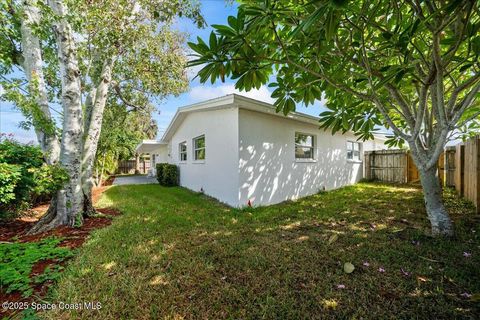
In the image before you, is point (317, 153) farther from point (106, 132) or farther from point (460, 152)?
point (106, 132)

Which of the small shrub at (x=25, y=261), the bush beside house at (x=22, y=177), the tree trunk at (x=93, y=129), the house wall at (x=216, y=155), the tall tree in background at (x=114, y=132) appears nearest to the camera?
the small shrub at (x=25, y=261)

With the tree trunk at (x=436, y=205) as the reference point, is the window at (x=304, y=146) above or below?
above

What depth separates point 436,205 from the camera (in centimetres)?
352

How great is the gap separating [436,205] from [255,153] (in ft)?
14.0

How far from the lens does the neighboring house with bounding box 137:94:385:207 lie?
6297 mm

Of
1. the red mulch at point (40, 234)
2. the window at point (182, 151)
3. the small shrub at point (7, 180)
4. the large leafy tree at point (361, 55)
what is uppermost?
the large leafy tree at point (361, 55)

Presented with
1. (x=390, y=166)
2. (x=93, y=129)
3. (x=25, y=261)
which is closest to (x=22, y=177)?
(x=93, y=129)

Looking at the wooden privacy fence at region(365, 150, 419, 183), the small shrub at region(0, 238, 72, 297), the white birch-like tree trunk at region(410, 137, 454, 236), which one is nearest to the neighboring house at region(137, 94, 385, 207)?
the wooden privacy fence at region(365, 150, 419, 183)

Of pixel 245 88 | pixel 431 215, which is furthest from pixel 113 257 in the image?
pixel 431 215

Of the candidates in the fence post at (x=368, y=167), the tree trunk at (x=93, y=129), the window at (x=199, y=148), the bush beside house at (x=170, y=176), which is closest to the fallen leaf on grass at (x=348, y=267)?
the tree trunk at (x=93, y=129)

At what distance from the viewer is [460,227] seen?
12.7 ft

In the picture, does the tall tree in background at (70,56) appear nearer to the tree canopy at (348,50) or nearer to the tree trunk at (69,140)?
the tree trunk at (69,140)

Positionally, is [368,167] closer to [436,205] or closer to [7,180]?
[436,205]

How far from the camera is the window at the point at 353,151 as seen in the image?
443 inches
